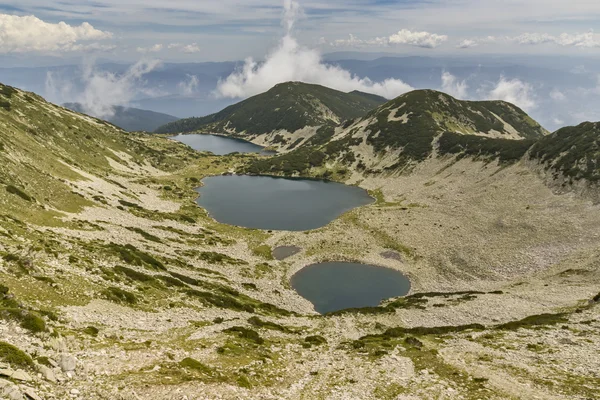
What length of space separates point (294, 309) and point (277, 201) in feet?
303

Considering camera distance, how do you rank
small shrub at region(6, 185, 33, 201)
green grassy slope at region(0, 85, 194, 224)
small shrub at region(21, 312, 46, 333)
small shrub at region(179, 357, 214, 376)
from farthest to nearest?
1. green grassy slope at region(0, 85, 194, 224)
2. small shrub at region(6, 185, 33, 201)
3. small shrub at region(179, 357, 214, 376)
4. small shrub at region(21, 312, 46, 333)

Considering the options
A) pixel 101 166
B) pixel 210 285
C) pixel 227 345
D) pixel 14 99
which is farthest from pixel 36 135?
pixel 227 345

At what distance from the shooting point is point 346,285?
7944 cm

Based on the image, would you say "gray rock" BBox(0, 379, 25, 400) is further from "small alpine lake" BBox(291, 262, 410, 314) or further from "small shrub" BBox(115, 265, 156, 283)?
"small alpine lake" BBox(291, 262, 410, 314)

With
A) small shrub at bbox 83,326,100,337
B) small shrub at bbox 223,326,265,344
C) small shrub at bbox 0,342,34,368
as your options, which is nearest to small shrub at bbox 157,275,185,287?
small shrub at bbox 223,326,265,344

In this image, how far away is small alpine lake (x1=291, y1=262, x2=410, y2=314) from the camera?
71.4 m

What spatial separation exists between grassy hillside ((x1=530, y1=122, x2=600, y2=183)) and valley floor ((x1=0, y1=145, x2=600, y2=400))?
967cm

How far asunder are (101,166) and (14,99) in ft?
151

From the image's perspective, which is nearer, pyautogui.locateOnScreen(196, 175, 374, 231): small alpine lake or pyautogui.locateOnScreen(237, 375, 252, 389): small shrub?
pyautogui.locateOnScreen(237, 375, 252, 389): small shrub

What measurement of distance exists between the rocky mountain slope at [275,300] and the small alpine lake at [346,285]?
3.09 meters

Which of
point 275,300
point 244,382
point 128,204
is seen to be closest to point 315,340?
point 244,382

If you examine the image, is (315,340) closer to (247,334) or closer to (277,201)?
(247,334)

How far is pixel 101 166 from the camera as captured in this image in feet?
459

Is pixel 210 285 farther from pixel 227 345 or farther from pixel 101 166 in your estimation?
pixel 101 166
